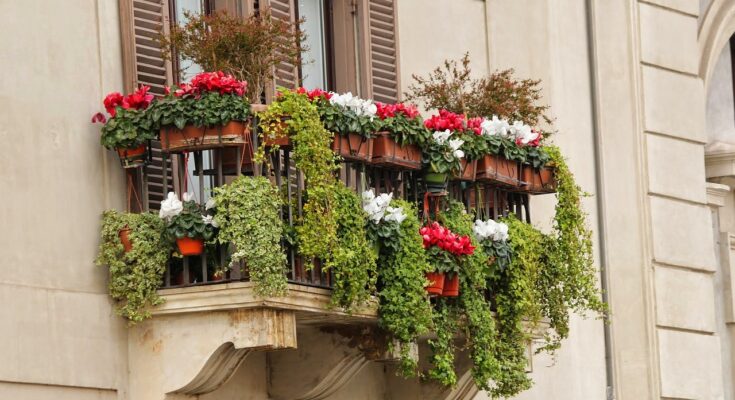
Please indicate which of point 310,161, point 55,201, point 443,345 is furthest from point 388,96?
point 55,201

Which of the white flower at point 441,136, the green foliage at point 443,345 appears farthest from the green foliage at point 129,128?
the green foliage at point 443,345

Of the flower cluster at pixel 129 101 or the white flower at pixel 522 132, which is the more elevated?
the flower cluster at pixel 129 101

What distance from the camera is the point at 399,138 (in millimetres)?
13273

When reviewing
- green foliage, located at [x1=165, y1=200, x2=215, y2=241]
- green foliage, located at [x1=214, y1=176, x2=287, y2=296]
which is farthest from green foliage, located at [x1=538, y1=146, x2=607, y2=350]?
green foliage, located at [x1=165, y1=200, x2=215, y2=241]

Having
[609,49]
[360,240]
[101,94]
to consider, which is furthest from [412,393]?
[609,49]

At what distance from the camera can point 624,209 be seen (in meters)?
18.0

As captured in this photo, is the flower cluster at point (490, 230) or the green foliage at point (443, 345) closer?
the green foliage at point (443, 345)

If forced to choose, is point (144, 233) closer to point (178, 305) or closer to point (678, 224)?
point (178, 305)

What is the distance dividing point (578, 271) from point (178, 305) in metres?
3.61

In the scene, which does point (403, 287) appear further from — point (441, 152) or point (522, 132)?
point (522, 132)

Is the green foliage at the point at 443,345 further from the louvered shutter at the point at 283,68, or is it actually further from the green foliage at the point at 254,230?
the louvered shutter at the point at 283,68

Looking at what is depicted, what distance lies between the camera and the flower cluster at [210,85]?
12250mm

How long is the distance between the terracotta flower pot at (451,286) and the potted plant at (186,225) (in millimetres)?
1862

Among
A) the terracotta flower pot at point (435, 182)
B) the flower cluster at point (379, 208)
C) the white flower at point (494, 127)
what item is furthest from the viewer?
the white flower at point (494, 127)
